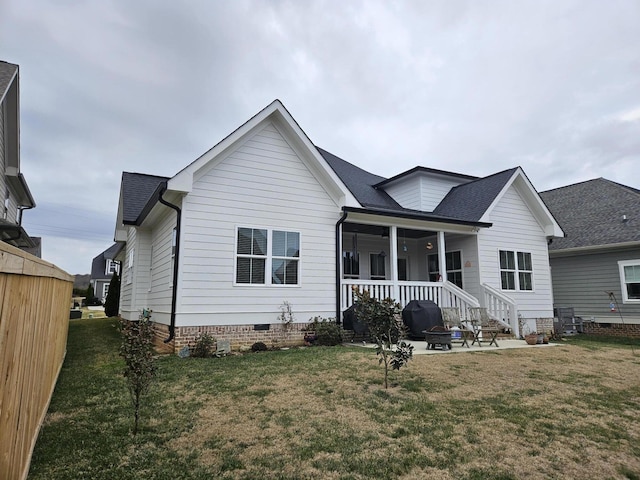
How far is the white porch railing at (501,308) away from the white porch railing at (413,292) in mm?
1109

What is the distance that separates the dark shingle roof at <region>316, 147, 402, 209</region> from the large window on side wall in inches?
201

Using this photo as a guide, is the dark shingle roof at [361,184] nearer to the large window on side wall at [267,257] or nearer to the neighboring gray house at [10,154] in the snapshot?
the large window on side wall at [267,257]

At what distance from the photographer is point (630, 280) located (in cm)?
1511

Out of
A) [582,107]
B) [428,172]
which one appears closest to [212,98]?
[428,172]

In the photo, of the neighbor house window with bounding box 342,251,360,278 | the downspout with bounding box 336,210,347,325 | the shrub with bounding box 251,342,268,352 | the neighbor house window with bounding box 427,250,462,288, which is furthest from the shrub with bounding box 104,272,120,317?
the neighbor house window with bounding box 427,250,462,288

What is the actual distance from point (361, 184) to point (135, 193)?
9.10 metres

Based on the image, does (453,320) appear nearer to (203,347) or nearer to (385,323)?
(385,323)

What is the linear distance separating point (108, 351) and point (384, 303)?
24.0 feet

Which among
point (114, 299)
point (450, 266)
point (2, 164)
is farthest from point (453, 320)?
point (114, 299)

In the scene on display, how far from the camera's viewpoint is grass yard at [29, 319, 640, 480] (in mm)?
3332

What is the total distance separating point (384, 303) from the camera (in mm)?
5793

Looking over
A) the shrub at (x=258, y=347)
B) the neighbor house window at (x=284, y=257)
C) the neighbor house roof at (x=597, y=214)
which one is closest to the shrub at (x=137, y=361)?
the shrub at (x=258, y=347)

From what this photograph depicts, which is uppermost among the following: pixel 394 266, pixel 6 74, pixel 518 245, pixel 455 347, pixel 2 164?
pixel 6 74

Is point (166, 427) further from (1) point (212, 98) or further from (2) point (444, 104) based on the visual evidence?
(2) point (444, 104)
